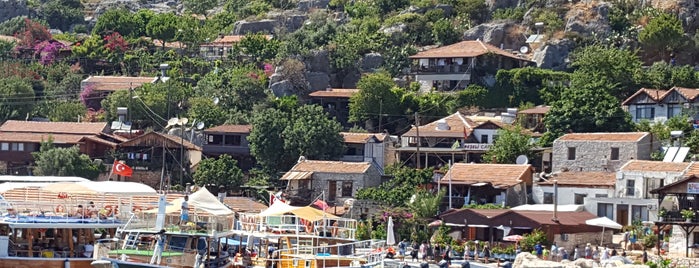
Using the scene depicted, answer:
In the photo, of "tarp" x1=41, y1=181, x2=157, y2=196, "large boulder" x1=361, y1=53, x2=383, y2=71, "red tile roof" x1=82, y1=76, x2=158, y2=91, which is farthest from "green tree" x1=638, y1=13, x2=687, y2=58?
"tarp" x1=41, y1=181, x2=157, y2=196

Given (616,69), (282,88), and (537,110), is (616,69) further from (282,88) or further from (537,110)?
(282,88)

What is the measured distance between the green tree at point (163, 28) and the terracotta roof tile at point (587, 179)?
37616mm

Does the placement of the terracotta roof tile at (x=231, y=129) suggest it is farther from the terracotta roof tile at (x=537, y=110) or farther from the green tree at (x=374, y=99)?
the terracotta roof tile at (x=537, y=110)

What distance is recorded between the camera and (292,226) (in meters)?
46.8

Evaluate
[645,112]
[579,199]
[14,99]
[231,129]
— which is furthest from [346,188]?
[14,99]

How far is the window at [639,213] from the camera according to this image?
5868 cm

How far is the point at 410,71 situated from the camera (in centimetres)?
8181

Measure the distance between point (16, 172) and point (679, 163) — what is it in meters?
32.8

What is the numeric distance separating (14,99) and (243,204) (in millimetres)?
25301

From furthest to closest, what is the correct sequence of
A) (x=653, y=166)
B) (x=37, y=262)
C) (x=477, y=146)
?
(x=477, y=146)
(x=653, y=166)
(x=37, y=262)

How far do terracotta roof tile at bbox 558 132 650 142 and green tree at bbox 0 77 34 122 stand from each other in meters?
32.3

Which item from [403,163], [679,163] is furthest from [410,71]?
[679,163]

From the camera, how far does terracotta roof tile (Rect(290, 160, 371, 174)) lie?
6660cm

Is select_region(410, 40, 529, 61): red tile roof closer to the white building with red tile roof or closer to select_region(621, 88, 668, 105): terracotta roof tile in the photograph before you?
the white building with red tile roof
